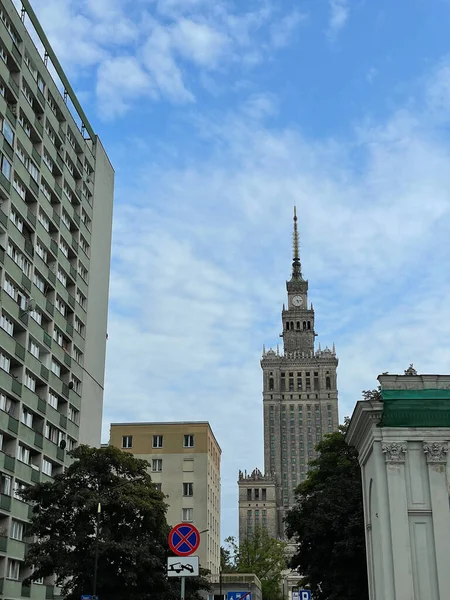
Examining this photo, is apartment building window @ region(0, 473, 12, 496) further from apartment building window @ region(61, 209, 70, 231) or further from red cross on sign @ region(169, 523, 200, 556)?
red cross on sign @ region(169, 523, 200, 556)

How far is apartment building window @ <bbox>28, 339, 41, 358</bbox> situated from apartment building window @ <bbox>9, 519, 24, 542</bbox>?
10.5 meters

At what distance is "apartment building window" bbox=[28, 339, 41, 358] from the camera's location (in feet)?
159

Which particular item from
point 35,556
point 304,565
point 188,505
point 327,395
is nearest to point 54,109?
point 35,556

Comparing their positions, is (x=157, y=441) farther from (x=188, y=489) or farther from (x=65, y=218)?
(x=65, y=218)

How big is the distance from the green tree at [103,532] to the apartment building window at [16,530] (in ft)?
19.9

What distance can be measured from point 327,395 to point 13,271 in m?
160

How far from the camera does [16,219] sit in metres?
47.8

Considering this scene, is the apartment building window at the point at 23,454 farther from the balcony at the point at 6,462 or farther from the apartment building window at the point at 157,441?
the apartment building window at the point at 157,441

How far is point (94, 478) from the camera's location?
125ft

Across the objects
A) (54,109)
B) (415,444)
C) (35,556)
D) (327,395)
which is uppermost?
(327,395)

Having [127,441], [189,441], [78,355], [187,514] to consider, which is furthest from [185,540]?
[127,441]

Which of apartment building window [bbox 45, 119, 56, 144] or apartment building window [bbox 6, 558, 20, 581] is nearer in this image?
apartment building window [bbox 6, 558, 20, 581]

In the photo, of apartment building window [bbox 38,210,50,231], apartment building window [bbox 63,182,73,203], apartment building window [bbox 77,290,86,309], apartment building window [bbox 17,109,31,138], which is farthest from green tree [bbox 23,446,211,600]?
apartment building window [bbox 63,182,73,203]

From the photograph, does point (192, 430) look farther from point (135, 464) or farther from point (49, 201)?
point (135, 464)
